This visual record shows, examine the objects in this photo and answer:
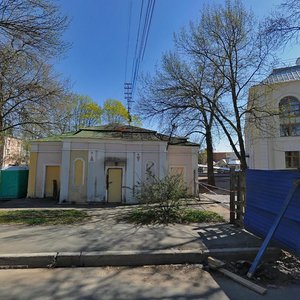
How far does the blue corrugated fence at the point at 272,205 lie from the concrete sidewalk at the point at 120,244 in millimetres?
420

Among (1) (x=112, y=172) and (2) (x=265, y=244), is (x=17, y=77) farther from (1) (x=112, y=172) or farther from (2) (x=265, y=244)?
(2) (x=265, y=244)

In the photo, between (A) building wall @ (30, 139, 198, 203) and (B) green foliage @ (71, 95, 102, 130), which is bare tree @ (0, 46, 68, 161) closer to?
(A) building wall @ (30, 139, 198, 203)

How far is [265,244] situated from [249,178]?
8.31 ft

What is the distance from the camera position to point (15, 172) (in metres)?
18.6

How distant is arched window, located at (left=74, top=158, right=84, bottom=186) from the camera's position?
16.2m

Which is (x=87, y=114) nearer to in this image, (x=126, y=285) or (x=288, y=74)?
(x=288, y=74)

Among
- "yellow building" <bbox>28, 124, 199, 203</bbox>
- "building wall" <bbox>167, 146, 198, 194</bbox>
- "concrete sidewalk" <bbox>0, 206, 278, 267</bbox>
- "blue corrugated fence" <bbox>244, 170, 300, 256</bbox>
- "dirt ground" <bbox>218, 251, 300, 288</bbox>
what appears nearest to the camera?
"dirt ground" <bbox>218, 251, 300, 288</bbox>

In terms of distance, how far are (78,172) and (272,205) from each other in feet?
40.2

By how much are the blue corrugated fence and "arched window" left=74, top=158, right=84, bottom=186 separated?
431 inches

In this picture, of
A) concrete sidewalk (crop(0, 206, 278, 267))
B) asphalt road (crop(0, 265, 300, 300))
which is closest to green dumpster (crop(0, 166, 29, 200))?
concrete sidewalk (crop(0, 206, 278, 267))

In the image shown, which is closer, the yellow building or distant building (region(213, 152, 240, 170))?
the yellow building

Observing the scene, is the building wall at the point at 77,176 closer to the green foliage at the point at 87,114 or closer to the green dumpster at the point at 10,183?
the green dumpster at the point at 10,183

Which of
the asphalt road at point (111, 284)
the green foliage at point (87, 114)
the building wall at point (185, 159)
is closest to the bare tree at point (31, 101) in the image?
the building wall at point (185, 159)

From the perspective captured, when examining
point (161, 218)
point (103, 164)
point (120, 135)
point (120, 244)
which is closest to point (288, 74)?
point (120, 135)
